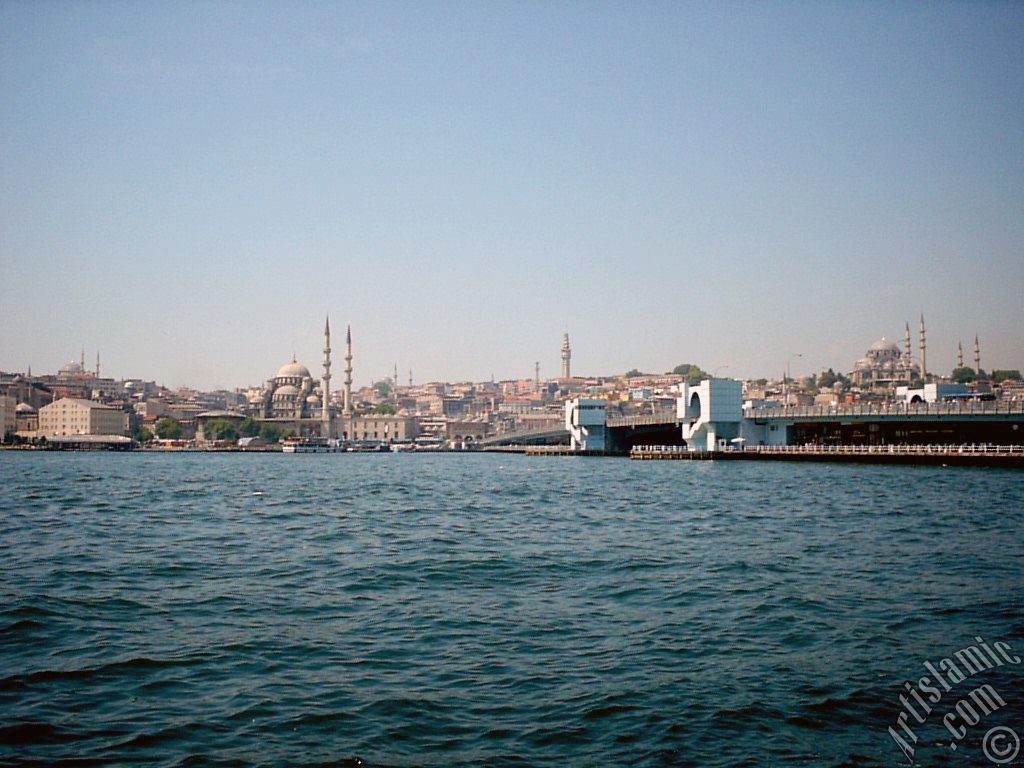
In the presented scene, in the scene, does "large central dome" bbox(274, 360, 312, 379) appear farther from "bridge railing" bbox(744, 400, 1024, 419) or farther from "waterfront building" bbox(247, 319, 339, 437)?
"bridge railing" bbox(744, 400, 1024, 419)

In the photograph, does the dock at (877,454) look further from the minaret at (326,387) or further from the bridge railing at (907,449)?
the minaret at (326,387)

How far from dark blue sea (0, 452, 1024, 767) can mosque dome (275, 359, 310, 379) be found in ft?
458

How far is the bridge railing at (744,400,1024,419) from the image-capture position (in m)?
49.1

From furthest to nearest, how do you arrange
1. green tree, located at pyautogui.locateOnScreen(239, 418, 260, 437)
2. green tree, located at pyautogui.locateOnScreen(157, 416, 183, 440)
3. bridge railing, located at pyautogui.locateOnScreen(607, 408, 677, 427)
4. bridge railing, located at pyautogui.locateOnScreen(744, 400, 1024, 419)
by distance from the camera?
green tree, located at pyautogui.locateOnScreen(239, 418, 260, 437) < green tree, located at pyautogui.locateOnScreen(157, 416, 183, 440) < bridge railing, located at pyautogui.locateOnScreen(607, 408, 677, 427) < bridge railing, located at pyautogui.locateOnScreen(744, 400, 1024, 419)

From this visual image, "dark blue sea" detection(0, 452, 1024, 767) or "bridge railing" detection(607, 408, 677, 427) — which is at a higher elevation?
"bridge railing" detection(607, 408, 677, 427)

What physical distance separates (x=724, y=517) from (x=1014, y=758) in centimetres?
1632

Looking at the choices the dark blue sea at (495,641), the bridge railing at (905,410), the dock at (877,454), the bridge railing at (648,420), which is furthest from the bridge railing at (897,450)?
the dark blue sea at (495,641)

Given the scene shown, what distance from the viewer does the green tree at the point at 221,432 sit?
13112 cm

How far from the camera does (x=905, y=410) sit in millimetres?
53781

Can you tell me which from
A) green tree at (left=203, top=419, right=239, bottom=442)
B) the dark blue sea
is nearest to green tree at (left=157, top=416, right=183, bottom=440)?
green tree at (left=203, top=419, right=239, bottom=442)

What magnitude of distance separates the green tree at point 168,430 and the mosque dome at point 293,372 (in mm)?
26343

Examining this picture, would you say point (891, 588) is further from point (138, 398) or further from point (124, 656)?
point (138, 398)

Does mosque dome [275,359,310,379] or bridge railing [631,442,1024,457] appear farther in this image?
mosque dome [275,359,310,379]

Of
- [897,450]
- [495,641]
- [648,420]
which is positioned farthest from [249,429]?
[495,641]
